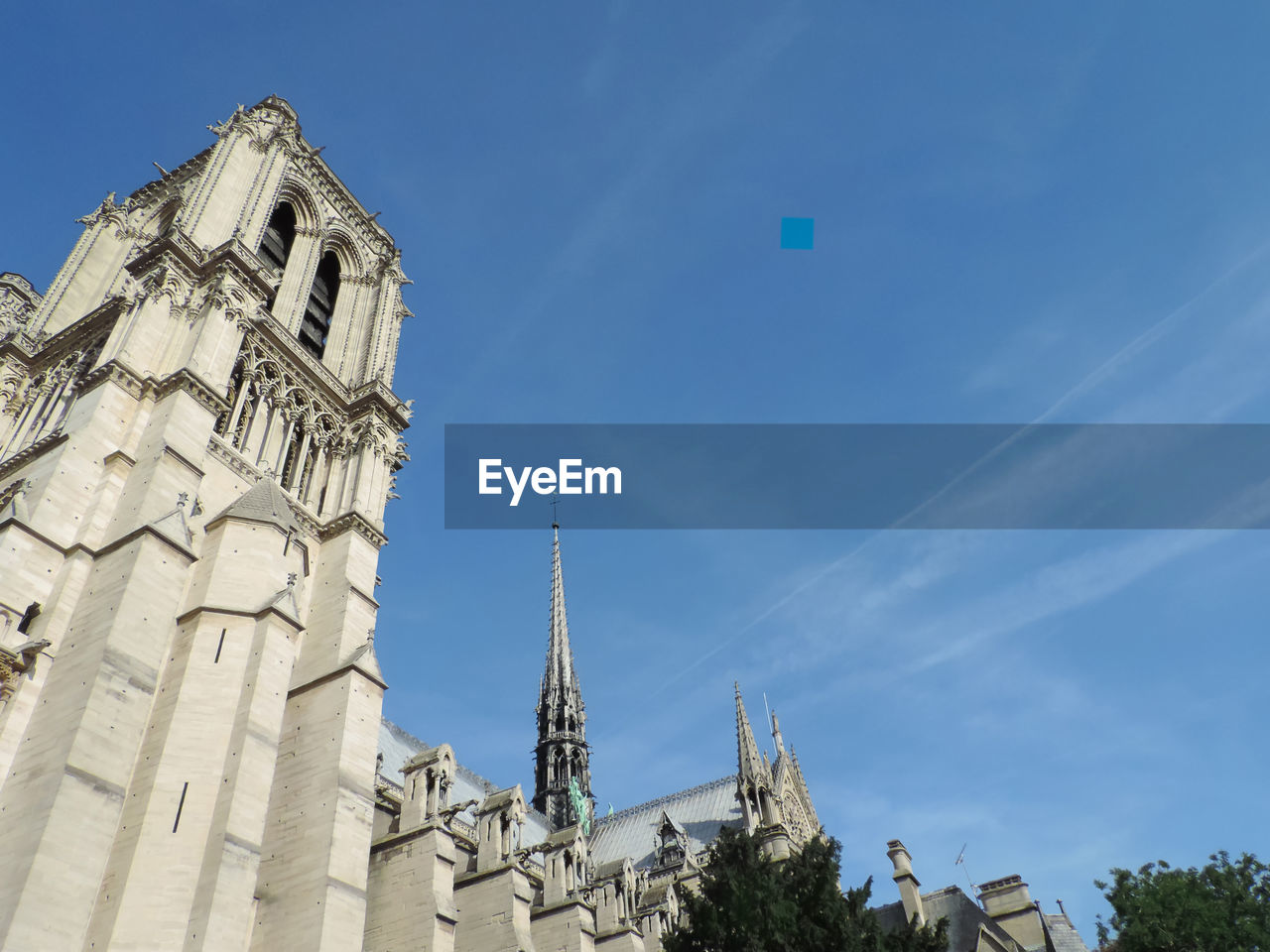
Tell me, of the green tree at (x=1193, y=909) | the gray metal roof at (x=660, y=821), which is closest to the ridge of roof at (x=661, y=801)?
the gray metal roof at (x=660, y=821)

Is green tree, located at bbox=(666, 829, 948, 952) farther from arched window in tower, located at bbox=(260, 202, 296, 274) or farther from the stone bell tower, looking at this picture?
arched window in tower, located at bbox=(260, 202, 296, 274)

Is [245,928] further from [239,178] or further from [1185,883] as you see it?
[1185,883]

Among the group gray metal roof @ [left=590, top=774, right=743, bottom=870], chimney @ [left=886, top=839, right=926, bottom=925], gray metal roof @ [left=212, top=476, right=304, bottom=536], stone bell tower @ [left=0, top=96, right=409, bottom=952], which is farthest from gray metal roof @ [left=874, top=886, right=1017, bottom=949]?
gray metal roof @ [left=212, top=476, right=304, bottom=536]

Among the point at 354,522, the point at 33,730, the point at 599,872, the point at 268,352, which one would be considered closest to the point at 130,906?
the point at 33,730

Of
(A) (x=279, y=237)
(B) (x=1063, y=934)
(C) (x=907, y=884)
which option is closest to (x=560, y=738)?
(C) (x=907, y=884)

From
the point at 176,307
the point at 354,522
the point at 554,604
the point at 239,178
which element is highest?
the point at 554,604

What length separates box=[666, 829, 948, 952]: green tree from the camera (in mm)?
18734

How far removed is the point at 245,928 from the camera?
18.6m

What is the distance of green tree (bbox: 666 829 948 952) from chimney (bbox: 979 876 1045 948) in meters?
18.5

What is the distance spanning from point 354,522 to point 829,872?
18019 millimetres

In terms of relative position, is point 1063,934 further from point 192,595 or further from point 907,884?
point 192,595

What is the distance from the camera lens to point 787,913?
62.4 ft

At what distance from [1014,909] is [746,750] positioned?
13.6 metres

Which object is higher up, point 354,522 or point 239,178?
point 239,178
